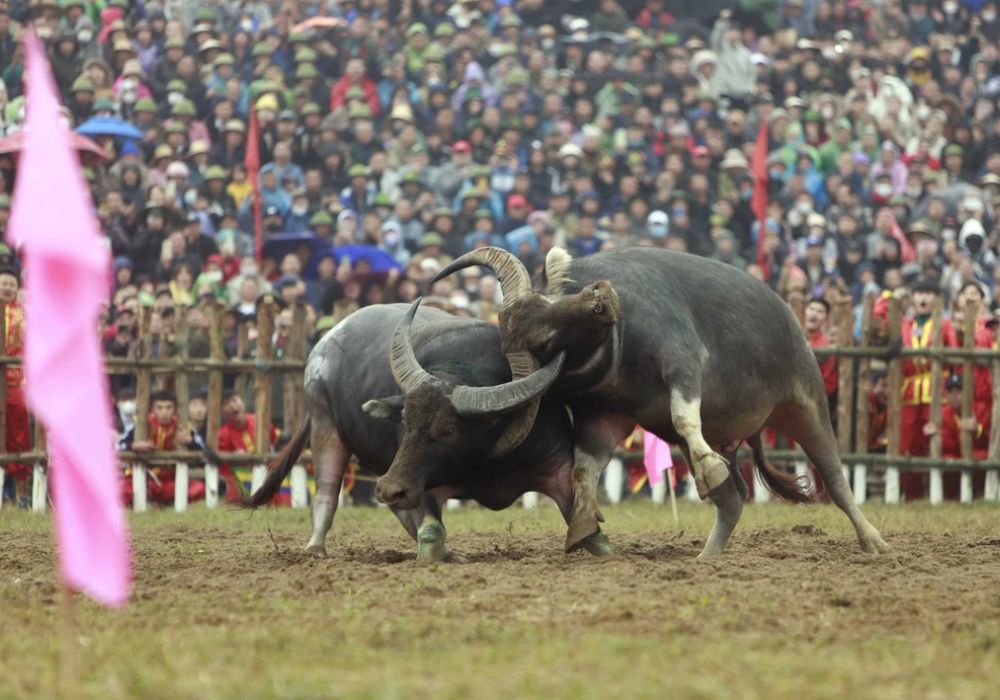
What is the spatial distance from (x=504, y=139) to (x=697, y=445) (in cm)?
1198

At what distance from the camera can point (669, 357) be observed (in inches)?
319

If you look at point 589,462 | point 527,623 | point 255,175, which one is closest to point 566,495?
point 589,462

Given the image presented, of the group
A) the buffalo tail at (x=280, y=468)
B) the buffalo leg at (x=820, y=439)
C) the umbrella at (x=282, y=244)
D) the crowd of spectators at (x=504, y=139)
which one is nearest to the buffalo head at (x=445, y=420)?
the buffalo tail at (x=280, y=468)

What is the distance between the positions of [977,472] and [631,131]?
7078 mm

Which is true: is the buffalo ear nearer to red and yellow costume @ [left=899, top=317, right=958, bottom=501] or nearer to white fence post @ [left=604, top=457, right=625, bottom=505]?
white fence post @ [left=604, top=457, right=625, bottom=505]

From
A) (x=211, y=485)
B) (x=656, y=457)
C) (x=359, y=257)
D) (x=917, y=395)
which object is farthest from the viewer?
(x=359, y=257)

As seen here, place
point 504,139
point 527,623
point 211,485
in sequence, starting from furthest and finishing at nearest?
point 504,139 → point 211,485 → point 527,623

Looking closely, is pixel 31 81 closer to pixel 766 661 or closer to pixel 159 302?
pixel 766 661

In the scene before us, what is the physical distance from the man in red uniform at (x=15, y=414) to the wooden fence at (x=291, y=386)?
0.14m

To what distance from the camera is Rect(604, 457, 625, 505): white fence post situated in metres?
14.9

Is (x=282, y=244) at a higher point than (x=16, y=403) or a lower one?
higher

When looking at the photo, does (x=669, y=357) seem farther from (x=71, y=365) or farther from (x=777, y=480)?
(x=71, y=365)

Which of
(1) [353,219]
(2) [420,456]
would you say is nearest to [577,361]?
(2) [420,456]

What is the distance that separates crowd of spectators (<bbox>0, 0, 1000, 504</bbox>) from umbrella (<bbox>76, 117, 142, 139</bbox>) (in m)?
0.06
